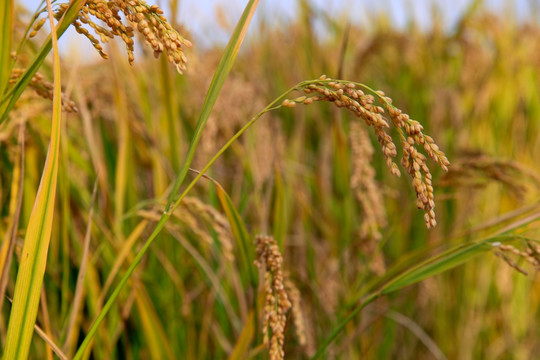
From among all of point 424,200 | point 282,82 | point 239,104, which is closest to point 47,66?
point 239,104

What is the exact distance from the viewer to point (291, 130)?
2.99m

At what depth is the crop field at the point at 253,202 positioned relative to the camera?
2.78 ft

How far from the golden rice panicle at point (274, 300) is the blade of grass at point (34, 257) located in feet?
1.20

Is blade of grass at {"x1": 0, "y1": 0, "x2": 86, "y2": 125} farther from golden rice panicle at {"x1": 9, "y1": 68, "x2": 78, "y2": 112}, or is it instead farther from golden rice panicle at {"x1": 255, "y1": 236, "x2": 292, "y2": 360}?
golden rice panicle at {"x1": 255, "y1": 236, "x2": 292, "y2": 360}

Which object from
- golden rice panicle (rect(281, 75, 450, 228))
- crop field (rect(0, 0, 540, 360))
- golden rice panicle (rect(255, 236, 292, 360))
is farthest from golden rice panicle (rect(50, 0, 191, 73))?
golden rice panicle (rect(255, 236, 292, 360))

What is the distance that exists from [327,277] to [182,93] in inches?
47.7

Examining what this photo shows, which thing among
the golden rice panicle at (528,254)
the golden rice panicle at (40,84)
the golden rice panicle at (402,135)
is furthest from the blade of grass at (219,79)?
the golden rice panicle at (528,254)

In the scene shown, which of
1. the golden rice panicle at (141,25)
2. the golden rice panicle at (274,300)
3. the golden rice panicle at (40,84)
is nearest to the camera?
the golden rice panicle at (141,25)

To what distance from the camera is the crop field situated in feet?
2.78

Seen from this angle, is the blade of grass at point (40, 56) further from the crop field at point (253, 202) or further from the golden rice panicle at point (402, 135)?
the golden rice panicle at point (402, 135)

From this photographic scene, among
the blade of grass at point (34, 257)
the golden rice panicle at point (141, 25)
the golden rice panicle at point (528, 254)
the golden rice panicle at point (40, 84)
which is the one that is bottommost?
the blade of grass at point (34, 257)

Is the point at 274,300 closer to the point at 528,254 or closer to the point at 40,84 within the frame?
the point at 528,254

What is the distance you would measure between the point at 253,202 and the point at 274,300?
998 millimetres

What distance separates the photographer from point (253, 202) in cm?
197
